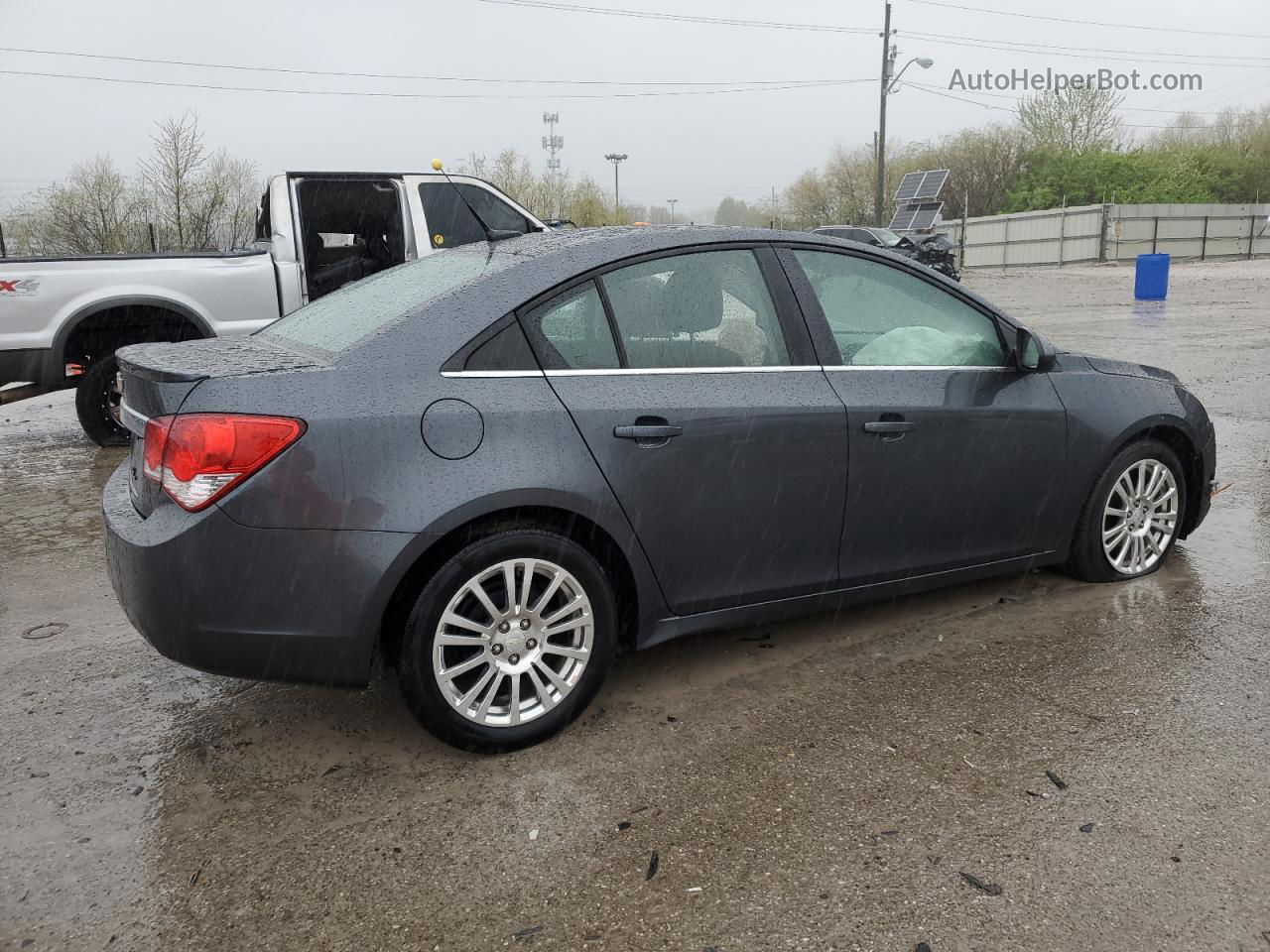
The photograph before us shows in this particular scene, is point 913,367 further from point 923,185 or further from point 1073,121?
point 1073,121

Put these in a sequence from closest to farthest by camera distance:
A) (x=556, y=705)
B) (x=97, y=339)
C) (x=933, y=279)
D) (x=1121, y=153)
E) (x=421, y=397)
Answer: (x=421, y=397), (x=556, y=705), (x=933, y=279), (x=97, y=339), (x=1121, y=153)

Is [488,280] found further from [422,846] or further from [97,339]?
[97,339]

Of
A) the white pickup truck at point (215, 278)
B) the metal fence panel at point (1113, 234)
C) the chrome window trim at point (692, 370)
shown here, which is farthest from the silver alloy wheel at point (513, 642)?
the metal fence panel at point (1113, 234)

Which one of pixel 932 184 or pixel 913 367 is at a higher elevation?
pixel 932 184

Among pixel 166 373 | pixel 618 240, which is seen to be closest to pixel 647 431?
pixel 618 240

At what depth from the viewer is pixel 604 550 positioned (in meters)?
3.27

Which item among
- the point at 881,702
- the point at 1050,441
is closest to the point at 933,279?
the point at 1050,441

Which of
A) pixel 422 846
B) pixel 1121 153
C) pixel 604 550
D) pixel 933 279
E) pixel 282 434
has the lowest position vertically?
pixel 422 846

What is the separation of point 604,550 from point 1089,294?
914 inches

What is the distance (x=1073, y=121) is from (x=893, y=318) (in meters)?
58.2

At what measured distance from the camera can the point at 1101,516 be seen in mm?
4371

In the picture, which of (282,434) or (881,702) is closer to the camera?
(282,434)

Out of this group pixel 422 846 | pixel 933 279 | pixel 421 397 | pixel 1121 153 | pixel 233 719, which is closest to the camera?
pixel 422 846

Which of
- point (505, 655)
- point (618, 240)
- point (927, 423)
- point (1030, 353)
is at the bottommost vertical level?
point (505, 655)
